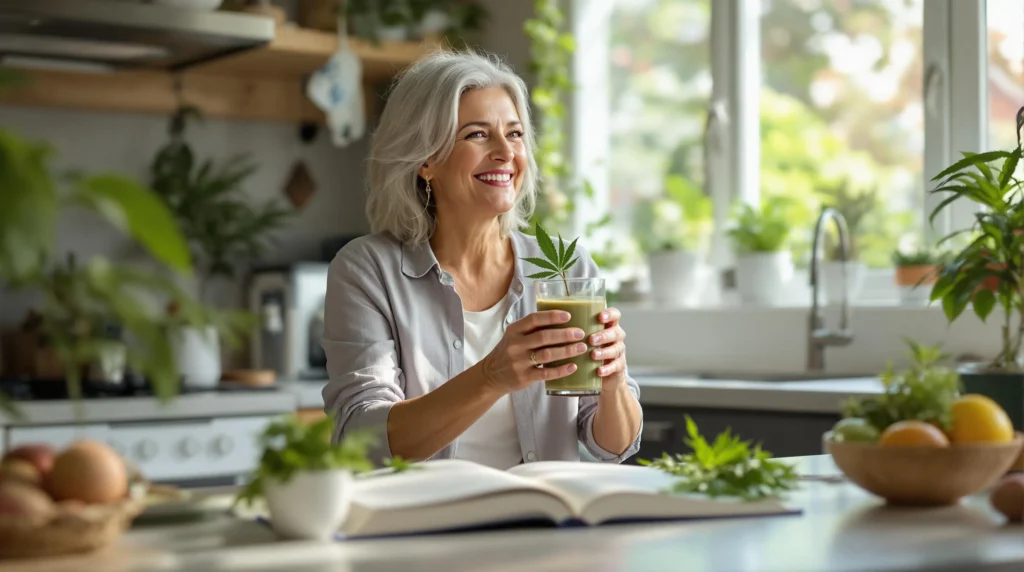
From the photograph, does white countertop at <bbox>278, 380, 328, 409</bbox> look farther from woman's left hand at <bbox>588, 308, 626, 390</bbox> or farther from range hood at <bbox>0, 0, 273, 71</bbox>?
woman's left hand at <bbox>588, 308, 626, 390</bbox>

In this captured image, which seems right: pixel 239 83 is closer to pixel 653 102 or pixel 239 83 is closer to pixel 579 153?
pixel 579 153

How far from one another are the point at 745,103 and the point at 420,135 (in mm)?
1683

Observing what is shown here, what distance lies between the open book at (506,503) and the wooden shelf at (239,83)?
2706mm

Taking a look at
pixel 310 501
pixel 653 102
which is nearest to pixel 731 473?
pixel 310 501

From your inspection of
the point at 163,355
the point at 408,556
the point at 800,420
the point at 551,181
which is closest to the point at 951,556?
the point at 408,556

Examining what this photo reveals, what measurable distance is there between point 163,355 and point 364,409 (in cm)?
117

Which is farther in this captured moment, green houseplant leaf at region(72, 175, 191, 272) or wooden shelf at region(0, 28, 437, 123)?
wooden shelf at region(0, 28, 437, 123)

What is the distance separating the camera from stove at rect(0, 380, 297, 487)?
Answer: 10.3ft

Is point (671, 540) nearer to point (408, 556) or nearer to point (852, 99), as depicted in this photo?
point (408, 556)

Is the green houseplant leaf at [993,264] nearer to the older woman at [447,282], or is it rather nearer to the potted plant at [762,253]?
the older woman at [447,282]

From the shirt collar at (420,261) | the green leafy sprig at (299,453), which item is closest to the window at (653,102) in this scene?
the shirt collar at (420,261)

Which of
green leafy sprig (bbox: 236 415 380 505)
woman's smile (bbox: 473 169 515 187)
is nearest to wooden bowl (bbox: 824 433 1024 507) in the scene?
green leafy sprig (bbox: 236 415 380 505)

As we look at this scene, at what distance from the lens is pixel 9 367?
12.6 ft

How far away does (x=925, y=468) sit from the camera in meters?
1.31
